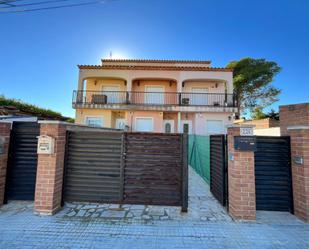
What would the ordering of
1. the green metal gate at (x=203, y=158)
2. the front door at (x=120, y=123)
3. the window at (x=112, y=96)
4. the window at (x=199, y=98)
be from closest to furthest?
1. the green metal gate at (x=203, y=158)
2. the window at (x=199, y=98)
3. the window at (x=112, y=96)
4. the front door at (x=120, y=123)

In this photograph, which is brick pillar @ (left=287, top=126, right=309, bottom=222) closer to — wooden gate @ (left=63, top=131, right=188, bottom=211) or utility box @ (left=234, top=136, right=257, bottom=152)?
utility box @ (left=234, top=136, right=257, bottom=152)

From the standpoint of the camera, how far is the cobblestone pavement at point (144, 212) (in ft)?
8.91

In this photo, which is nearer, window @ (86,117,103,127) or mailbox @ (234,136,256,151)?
mailbox @ (234,136,256,151)

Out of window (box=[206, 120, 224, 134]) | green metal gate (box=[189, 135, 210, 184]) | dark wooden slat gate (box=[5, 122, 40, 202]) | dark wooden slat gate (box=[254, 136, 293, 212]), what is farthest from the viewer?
window (box=[206, 120, 224, 134])

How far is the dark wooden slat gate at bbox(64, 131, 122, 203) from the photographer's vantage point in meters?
3.07

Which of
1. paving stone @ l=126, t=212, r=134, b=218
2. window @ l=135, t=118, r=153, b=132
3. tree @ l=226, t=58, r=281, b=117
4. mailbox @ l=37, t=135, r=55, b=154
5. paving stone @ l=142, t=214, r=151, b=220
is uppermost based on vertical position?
tree @ l=226, t=58, r=281, b=117

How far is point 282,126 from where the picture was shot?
3816mm

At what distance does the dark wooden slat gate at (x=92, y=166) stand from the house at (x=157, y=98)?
28.7ft

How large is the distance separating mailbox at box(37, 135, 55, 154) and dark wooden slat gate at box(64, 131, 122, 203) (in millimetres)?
349

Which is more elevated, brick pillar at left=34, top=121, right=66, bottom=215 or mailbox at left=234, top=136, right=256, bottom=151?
mailbox at left=234, top=136, right=256, bottom=151

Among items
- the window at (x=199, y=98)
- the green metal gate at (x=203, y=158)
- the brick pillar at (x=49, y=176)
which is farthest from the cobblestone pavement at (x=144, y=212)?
the window at (x=199, y=98)

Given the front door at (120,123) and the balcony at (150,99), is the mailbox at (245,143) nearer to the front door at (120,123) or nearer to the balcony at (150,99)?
the balcony at (150,99)

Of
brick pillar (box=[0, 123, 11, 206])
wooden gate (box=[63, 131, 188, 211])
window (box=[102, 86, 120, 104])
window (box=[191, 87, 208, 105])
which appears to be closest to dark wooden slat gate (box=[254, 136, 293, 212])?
wooden gate (box=[63, 131, 188, 211])

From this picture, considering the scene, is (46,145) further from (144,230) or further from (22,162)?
(144,230)
